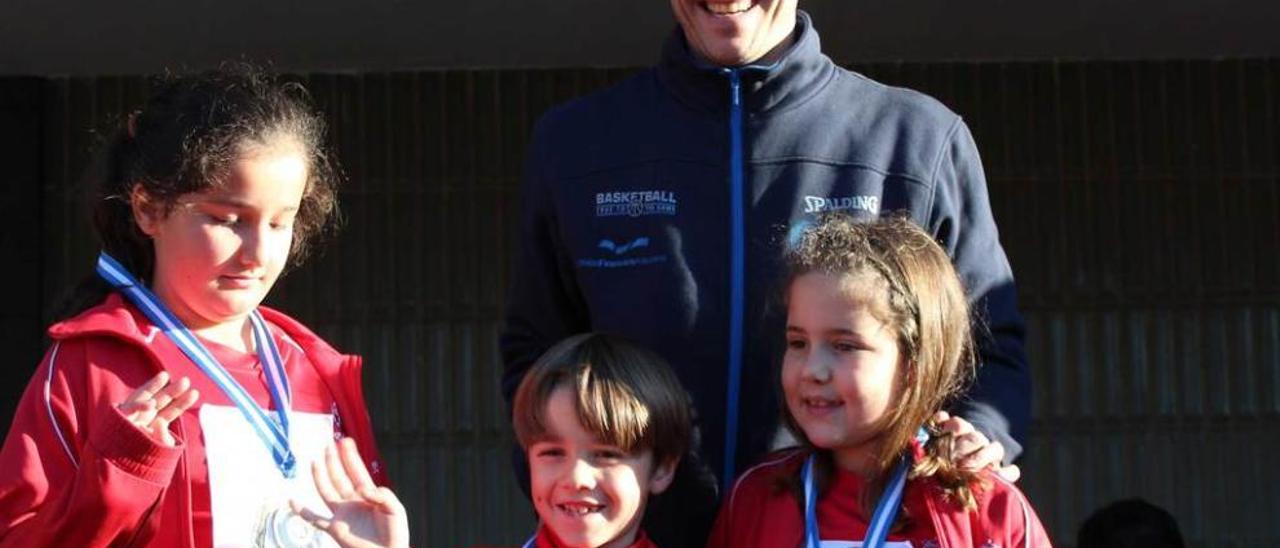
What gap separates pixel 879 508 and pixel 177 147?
1.12m

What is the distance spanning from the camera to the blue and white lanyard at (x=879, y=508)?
2.94m

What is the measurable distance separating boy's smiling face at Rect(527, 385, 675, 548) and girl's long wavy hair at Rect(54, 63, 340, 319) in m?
0.54

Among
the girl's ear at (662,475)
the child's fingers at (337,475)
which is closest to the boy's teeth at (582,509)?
the girl's ear at (662,475)

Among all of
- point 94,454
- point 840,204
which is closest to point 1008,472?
point 840,204

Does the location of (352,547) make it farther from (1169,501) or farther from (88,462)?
(1169,501)

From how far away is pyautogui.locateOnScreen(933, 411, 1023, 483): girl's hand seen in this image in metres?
2.94

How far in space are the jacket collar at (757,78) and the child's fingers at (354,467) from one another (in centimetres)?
79

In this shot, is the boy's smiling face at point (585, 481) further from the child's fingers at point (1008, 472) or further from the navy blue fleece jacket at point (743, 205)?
the child's fingers at point (1008, 472)

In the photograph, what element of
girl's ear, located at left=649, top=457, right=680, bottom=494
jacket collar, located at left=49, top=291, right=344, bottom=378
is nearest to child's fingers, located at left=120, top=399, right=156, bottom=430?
jacket collar, located at left=49, top=291, right=344, bottom=378

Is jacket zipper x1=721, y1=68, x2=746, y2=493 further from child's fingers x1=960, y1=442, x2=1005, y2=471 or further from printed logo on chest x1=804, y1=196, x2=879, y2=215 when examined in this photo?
child's fingers x1=960, y1=442, x2=1005, y2=471

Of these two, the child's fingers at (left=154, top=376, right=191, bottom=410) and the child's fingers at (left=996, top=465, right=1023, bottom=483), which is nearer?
the child's fingers at (left=154, top=376, right=191, bottom=410)

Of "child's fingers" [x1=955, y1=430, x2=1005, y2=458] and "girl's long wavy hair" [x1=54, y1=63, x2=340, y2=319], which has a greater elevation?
"girl's long wavy hair" [x1=54, y1=63, x2=340, y2=319]

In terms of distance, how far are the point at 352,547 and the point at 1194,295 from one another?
15.1 ft

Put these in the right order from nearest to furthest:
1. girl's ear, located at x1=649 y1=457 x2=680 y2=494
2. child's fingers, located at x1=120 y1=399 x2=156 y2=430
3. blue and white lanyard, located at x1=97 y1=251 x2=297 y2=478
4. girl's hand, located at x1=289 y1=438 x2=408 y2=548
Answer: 1. child's fingers, located at x1=120 y1=399 x2=156 y2=430
2. girl's hand, located at x1=289 y1=438 x2=408 y2=548
3. blue and white lanyard, located at x1=97 y1=251 x2=297 y2=478
4. girl's ear, located at x1=649 y1=457 x2=680 y2=494
